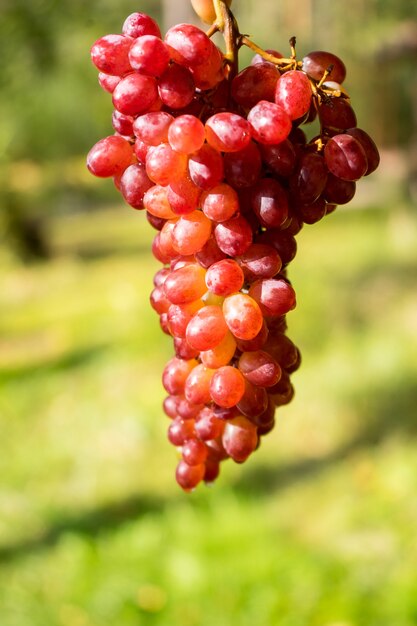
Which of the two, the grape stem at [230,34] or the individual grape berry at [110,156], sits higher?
the grape stem at [230,34]

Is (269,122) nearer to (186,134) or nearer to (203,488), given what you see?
(186,134)

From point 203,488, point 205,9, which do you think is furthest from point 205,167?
point 203,488

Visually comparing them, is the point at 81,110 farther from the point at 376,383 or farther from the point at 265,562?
the point at 265,562

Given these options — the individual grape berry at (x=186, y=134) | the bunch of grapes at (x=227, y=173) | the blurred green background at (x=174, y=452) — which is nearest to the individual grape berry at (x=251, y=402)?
the bunch of grapes at (x=227, y=173)

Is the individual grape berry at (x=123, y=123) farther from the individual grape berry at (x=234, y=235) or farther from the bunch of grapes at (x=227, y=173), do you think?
the individual grape berry at (x=234, y=235)

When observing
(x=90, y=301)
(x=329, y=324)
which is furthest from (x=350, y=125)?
(x=90, y=301)

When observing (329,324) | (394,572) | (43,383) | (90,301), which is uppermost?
(90,301)

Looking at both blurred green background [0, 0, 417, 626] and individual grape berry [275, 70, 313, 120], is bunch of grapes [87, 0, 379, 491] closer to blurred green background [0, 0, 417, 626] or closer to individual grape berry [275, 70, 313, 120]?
individual grape berry [275, 70, 313, 120]
